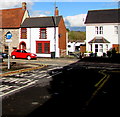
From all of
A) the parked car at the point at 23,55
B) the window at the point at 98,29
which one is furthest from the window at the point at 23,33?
the window at the point at 98,29

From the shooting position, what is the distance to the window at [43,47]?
34625mm

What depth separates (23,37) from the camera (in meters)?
35.9

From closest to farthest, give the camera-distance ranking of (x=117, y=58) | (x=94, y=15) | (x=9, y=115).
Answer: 1. (x=9, y=115)
2. (x=117, y=58)
3. (x=94, y=15)

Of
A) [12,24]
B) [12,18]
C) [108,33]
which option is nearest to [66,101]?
[108,33]

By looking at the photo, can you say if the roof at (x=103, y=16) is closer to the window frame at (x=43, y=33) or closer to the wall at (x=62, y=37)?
the wall at (x=62, y=37)

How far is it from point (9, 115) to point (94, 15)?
3302 cm

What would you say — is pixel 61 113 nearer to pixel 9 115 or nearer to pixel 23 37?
→ pixel 9 115

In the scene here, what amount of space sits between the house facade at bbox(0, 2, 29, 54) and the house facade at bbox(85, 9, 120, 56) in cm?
1291

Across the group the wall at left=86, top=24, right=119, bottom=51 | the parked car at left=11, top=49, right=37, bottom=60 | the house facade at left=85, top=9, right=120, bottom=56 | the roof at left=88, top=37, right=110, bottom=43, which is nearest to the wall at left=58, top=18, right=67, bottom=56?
the house facade at left=85, top=9, right=120, bottom=56

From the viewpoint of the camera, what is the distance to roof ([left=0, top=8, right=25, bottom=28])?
36456 millimetres

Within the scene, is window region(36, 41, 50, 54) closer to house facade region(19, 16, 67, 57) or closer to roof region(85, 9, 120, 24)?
house facade region(19, 16, 67, 57)

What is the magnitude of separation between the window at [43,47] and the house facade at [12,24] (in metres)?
4.32

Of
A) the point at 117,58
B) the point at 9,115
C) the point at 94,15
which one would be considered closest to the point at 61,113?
the point at 9,115

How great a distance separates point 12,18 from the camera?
37562mm
